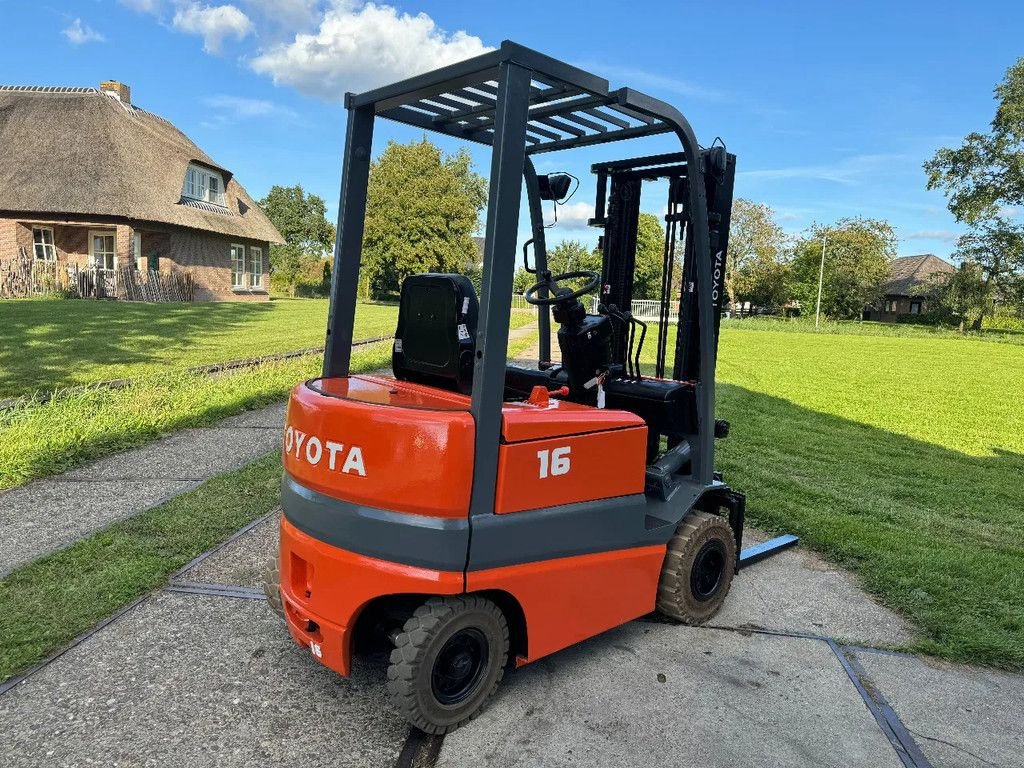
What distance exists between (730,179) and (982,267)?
59.5 metres

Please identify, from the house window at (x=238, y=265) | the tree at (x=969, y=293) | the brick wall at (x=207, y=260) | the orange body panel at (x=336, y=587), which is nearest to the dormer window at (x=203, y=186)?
the brick wall at (x=207, y=260)

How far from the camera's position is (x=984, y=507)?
271 inches

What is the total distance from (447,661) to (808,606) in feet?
7.93

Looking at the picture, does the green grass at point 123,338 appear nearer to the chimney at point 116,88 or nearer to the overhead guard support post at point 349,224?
the overhead guard support post at point 349,224

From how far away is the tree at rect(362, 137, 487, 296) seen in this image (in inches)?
1641

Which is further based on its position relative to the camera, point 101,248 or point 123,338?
point 101,248

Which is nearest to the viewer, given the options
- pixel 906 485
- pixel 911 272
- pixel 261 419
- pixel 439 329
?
pixel 439 329

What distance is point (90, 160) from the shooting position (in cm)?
2817

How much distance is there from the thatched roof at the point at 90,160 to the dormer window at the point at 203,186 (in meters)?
0.61

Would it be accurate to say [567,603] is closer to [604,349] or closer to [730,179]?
[604,349]

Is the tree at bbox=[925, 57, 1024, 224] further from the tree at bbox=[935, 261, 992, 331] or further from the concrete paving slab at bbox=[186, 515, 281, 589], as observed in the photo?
the concrete paving slab at bbox=[186, 515, 281, 589]

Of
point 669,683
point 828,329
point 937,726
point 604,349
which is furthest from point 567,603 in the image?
point 828,329

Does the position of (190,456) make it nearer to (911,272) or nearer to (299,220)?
(299,220)

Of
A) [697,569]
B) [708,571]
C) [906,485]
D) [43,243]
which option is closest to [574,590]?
[697,569]
